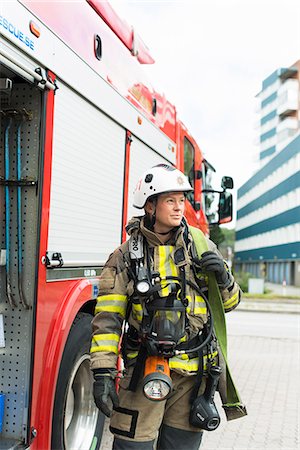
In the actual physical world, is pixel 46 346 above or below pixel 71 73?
below

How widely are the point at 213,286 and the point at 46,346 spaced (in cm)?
104

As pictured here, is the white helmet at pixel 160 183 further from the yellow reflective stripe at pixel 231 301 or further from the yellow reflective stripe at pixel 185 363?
the yellow reflective stripe at pixel 185 363

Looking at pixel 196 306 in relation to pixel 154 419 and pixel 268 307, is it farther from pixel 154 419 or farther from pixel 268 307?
pixel 268 307

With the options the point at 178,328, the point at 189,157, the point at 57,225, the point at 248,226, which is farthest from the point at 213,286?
the point at 248,226

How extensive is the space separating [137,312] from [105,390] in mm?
421

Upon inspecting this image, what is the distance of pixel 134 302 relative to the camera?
3.12m

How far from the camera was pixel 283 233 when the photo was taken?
55.2 m

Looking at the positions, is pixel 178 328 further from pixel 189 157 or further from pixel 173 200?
pixel 189 157

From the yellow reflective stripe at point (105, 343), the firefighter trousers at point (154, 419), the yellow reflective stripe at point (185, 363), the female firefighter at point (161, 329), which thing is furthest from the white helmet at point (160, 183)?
the firefighter trousers at point (154, 419)

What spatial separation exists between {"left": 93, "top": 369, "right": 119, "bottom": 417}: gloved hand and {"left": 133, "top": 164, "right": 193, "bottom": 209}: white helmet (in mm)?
879

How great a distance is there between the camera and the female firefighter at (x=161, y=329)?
3.01 m

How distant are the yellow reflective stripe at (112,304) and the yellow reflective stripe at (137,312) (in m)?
0.06

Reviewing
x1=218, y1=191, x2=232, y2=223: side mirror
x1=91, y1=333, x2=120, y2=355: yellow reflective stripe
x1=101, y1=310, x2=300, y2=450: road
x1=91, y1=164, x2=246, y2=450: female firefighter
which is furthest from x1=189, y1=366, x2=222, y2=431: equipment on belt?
x1=218, y1=191, x2=232, y2=223: side mirror

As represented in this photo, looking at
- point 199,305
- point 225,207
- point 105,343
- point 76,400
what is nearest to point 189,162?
point 225,207
